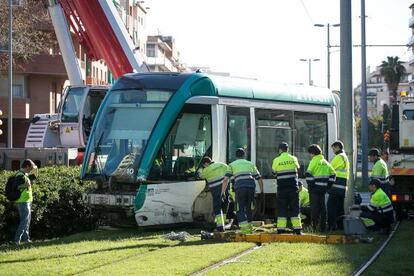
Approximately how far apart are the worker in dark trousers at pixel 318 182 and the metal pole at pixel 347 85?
1.84m

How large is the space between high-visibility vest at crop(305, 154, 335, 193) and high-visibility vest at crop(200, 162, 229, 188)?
5.97ft

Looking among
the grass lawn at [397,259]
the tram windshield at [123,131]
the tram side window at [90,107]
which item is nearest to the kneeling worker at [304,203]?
the grass lawn at [397,259]

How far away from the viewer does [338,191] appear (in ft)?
54.3

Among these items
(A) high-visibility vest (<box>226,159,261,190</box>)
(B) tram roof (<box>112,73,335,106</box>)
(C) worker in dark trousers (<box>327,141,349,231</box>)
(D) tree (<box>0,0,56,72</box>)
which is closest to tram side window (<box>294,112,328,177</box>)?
(B) tram roof (<box>112,73,335,106</box>)

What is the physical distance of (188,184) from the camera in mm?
16062

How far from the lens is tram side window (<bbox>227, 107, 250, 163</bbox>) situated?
1702cm

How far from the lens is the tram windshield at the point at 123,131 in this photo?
619 inches

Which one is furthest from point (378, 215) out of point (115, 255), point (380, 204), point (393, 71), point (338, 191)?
point (393, 71)

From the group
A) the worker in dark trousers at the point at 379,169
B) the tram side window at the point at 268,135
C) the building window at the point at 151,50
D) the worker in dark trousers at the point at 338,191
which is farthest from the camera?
the building window at the point at 151,50

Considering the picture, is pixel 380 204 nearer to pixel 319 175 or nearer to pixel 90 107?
pixel 319 175

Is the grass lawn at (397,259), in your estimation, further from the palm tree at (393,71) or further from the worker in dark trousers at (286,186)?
the palm tree at (393,71)

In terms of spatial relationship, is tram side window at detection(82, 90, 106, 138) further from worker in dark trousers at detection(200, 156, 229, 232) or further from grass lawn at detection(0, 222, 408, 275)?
grass lawn at detection(0, 222, 408, 275)

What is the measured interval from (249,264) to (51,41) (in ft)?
121

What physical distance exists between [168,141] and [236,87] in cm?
269
